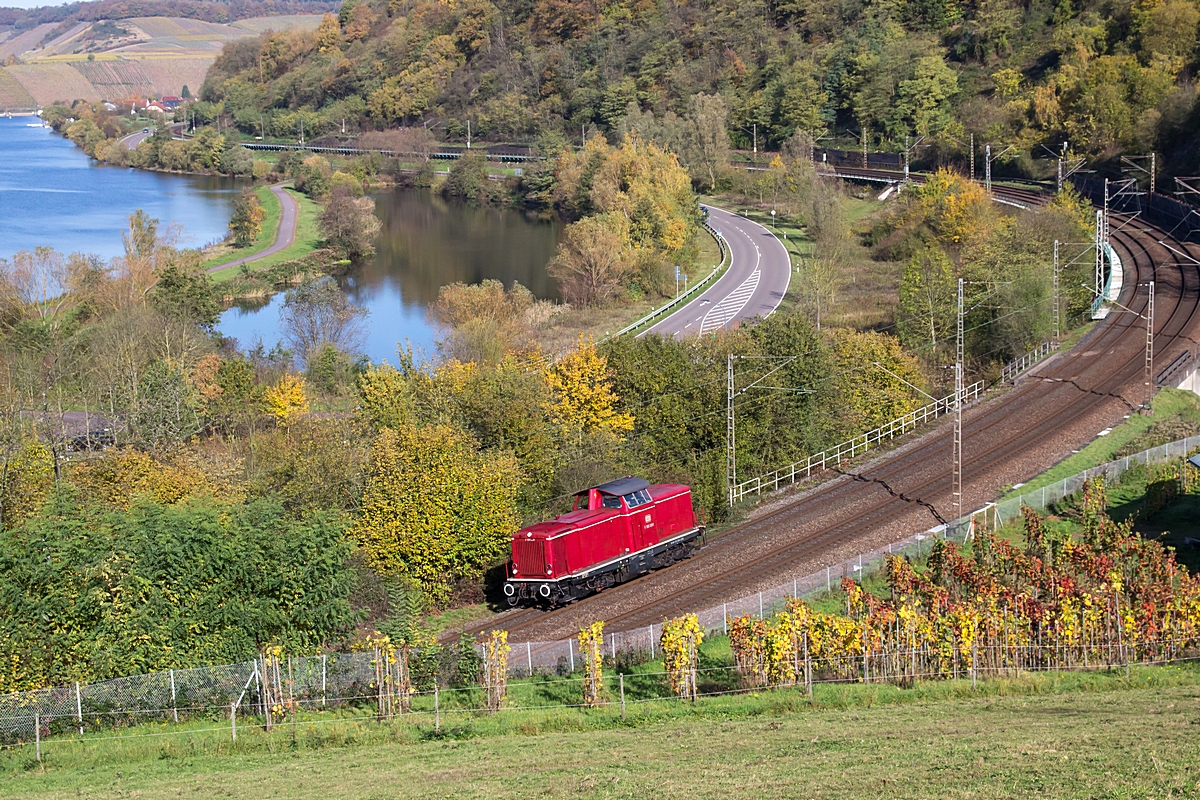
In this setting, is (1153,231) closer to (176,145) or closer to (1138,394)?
(1138,394)

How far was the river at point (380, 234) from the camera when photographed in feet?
227

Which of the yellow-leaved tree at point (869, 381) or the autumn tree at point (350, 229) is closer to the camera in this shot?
the yellow-leaved tree at point (869, 381)

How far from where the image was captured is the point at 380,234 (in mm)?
96688

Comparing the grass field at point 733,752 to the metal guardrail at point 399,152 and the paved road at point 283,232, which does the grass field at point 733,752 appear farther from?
the metal guardrail at point 399,152

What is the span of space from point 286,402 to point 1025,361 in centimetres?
2760

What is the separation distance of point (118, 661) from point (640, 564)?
1235cm

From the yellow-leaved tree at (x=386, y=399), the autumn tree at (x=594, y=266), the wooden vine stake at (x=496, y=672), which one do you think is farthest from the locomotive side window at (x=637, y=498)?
the autumn tree at (x=594, y=266)

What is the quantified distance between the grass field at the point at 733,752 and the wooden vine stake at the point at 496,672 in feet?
1.84

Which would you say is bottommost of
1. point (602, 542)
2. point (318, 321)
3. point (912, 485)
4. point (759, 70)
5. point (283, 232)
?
point (602, 542)

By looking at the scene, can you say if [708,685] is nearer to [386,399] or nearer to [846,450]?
[386,399]

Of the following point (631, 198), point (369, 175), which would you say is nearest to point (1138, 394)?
point (631, 198)

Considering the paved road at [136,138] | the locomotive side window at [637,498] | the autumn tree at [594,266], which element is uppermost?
the paved road at [136,138]

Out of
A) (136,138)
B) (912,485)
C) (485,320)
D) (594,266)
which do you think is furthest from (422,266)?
(136,138)

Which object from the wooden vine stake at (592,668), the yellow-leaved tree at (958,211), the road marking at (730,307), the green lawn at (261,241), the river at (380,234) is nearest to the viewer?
the wooden vine stake at (592,668)
